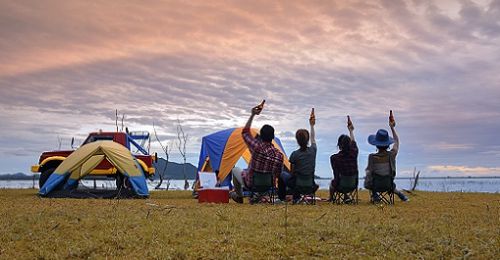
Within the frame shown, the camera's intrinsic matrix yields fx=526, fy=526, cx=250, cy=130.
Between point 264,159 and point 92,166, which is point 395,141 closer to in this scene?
point 264,159

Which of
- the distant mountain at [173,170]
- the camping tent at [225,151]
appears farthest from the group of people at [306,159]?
the distant mountain at [173,170]

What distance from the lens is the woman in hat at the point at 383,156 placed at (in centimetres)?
1084

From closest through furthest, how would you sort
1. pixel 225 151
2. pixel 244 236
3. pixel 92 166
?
pixel 244 236
pixel 92 166
pixel 225 151

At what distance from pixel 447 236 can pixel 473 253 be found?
71 cm

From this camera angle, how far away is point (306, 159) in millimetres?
10734

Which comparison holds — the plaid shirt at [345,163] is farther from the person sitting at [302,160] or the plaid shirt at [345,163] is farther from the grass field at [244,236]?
the grass field at [244,236]

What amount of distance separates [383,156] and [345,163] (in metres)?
0.80

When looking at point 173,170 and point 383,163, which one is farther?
point 173,170

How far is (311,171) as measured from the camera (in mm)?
10742

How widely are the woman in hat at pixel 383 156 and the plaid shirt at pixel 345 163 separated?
33cm

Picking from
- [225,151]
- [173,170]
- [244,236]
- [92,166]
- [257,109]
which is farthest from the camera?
[173,170]

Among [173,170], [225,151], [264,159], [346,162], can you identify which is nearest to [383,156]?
[346,162]

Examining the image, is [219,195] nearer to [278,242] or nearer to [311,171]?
[311,171]

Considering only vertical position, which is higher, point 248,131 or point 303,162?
point 248,131
